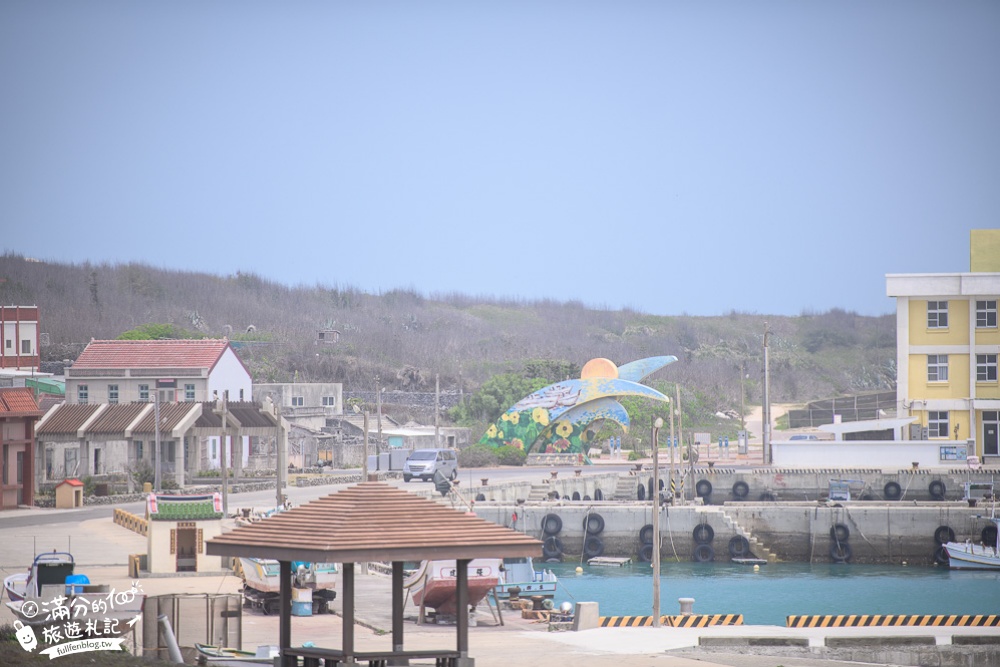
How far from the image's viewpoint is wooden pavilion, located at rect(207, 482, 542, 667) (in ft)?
60.8

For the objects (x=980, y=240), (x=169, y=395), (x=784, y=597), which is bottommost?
(x=784, y=597)

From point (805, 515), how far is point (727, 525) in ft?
9.94

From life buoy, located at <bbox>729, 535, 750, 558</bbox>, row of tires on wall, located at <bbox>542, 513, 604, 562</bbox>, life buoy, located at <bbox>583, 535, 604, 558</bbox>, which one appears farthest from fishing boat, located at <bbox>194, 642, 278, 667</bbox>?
life buoy, located at <bbox>729, 535, 750, 558</bbox>

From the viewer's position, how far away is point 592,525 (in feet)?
172

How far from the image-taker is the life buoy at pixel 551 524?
52.3 metres

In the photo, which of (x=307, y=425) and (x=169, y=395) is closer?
(x=169, y=395)

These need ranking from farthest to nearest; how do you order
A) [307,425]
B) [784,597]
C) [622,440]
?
[622,440] < [307,425] < [784,597]

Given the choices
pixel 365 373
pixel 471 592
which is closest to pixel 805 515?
pixel 471 592

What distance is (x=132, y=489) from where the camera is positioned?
5656cm

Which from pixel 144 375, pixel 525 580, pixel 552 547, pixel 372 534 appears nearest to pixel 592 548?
pixel 552 547

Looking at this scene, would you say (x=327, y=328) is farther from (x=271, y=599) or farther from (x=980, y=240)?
(x=271, y=599)

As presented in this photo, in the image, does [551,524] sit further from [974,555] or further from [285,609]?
[285,609]

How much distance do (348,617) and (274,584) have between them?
37.6 ft

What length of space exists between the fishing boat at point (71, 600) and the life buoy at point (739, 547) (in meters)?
31.0
